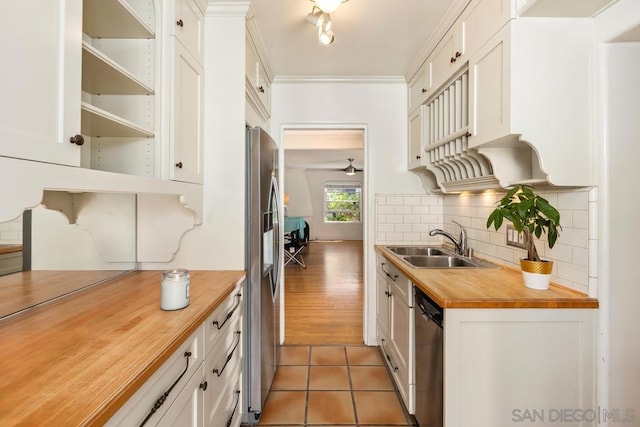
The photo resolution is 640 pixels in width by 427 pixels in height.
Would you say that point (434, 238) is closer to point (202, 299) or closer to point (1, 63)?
point (202, 299)

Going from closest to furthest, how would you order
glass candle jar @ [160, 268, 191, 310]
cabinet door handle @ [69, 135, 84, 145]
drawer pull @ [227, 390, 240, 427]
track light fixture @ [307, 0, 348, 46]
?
cabinet door handle @ [69, 135, 84, 145] < glass candle jar @ [160, 268, 191, 310] < drawer pull @ [227, 390, 240, 427] < track light fixture @ [307, 0, 348, 46]

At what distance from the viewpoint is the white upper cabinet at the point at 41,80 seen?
70cm

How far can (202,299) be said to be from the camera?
1.33m

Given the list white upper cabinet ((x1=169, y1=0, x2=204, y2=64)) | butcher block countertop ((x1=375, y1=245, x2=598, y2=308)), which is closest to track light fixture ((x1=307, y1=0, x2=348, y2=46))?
white upper cabinet ((x1=169, y1=0, x2=204, y2=64))

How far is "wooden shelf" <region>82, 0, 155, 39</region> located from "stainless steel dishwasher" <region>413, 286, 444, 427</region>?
5.86 feet

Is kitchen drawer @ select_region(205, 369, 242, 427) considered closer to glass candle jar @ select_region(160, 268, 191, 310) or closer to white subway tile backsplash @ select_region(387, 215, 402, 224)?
glass candle jar @ select_region(160, 268, 191, 310)

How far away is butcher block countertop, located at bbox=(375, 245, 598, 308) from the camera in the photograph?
50.6 inches

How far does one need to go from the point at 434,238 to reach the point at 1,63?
2897 mm

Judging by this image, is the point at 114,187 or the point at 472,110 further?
the point at 472,110

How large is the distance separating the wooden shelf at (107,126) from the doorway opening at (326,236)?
5.61 feet

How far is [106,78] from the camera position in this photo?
120 cm

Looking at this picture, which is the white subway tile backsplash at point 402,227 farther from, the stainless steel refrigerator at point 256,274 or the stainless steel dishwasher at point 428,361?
the stainless steel refrigerator at point 256,274

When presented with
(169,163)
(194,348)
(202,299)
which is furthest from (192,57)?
(194,348)

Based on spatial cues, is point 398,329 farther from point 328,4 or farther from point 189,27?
point 189,27
